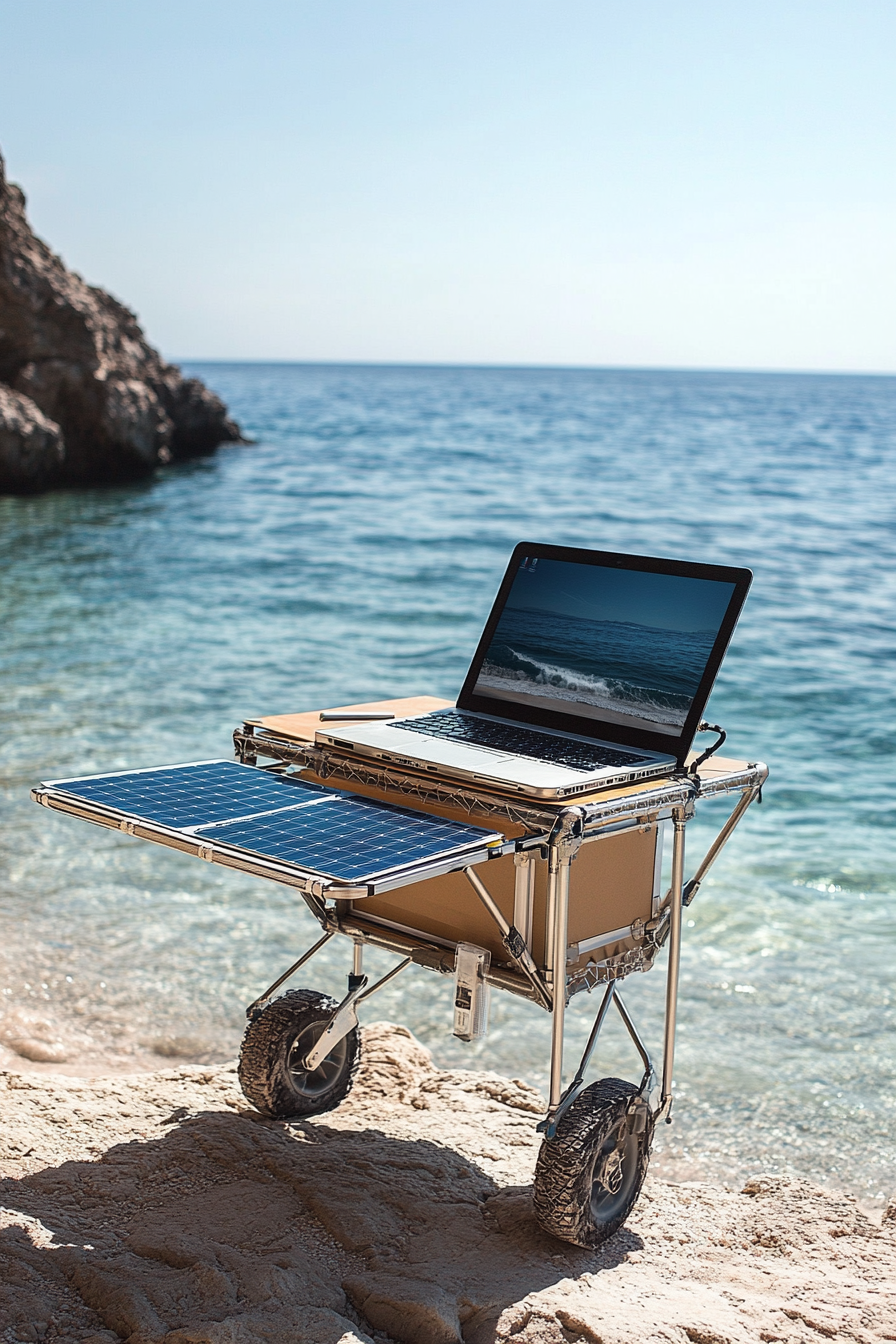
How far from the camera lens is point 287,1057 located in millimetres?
4055

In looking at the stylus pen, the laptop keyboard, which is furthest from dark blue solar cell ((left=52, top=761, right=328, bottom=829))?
the laptop keyboard

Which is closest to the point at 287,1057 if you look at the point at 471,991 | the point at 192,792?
the point at 471,991

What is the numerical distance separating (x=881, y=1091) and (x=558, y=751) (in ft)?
9.92

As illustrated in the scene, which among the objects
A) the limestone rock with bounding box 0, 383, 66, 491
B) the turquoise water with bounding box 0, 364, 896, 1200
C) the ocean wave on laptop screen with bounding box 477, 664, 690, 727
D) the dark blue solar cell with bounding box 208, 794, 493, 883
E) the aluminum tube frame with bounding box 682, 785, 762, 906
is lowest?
the turquoise water with bounding box 0, 364, 896, 1200

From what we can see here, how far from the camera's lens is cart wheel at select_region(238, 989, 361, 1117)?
13.1 feet

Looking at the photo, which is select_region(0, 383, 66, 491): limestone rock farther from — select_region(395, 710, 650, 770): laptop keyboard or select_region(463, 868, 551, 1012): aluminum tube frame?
select_region(463, 868, 551, 1012): aluminum tube frame

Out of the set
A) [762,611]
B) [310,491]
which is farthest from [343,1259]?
[310,491]

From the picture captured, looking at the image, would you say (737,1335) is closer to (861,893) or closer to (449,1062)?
(449,1062)

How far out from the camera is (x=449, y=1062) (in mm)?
5566

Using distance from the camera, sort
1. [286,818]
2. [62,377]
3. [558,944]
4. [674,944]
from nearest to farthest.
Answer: [286,818]
[558,944]
[674,944]
[62,377]

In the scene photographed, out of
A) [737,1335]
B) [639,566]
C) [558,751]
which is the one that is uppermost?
[639,566]

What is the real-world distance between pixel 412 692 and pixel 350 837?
377 inches

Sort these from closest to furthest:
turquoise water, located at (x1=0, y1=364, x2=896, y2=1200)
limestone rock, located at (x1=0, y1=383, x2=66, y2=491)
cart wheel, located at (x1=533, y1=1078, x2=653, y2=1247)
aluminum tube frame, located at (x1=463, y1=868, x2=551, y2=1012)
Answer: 1. aluminum tube frame, located at (x1=463, y1=868, x2=551, y2=1012)
2. cart wheel, located at (x1=533, y1=1078, x2=653, y2=1247)
3. turquoise water, located at (x1=0, y1=364, x2=896, y2=1200)
4. limestone rock, located at (x1=0, y1=383, x2=66, y2=491)

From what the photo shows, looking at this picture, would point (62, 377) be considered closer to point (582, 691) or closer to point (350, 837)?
point (582, 691)
